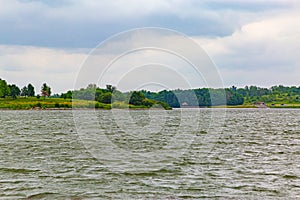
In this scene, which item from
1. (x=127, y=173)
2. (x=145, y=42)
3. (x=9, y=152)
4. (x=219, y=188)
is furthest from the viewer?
(x=145, y=42)

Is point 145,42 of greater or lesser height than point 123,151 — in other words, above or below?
above

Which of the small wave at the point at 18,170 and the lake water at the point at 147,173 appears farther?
the small wave at the point at 18,170

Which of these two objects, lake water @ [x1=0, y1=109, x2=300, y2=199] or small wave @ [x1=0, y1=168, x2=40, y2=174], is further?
small wave @ [x1=0, y1=168, x2=40, y2=174]

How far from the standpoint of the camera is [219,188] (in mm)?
22375

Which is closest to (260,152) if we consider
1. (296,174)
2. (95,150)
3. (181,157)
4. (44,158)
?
(181,157)

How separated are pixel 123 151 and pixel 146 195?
1762 cm

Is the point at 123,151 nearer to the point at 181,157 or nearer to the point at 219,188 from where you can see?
the point at 181,157

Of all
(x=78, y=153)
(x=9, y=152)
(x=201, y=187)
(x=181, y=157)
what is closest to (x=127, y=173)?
(x=201, y=187)

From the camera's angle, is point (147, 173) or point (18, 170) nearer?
point (147, 173)

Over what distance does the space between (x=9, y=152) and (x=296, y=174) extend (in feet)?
78.9

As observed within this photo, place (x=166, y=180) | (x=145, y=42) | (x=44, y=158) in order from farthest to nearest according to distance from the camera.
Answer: (x=145, y=42)
(x=44, y=158)
(x=166, y=180)

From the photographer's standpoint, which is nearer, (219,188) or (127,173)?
(219,188)

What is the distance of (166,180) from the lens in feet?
79.8

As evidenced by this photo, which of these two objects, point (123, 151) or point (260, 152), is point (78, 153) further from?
point (260, 152)
